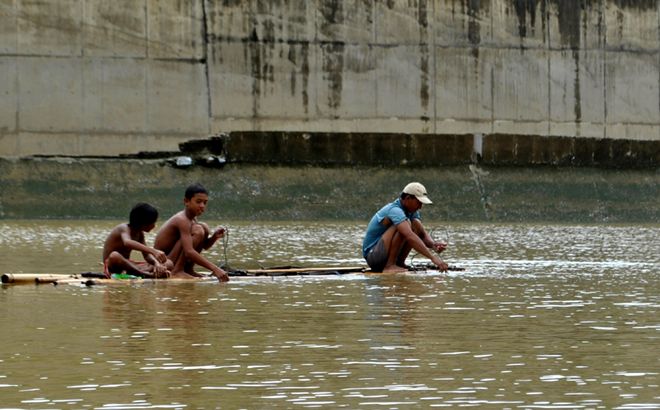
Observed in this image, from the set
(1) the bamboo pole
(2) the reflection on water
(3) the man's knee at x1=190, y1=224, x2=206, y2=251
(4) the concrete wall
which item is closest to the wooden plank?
(2) the reflection on water

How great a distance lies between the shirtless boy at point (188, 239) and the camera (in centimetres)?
1483

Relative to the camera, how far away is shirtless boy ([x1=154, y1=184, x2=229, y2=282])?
14828 millimetres

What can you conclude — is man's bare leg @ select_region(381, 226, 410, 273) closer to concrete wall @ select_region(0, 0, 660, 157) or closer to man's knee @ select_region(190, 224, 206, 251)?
man's knee @ select_region(190, 224, 206, 251)

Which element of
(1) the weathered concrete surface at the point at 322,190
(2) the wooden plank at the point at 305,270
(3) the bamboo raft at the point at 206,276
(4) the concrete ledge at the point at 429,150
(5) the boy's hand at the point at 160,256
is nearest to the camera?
(3) the bamboo raft at the point at 206,276

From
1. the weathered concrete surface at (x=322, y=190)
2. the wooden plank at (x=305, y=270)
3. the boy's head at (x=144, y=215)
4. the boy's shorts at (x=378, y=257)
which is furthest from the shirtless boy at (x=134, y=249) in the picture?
the weathered concrete surface at (x=322, y=190)

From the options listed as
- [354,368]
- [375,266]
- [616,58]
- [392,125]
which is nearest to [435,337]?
[354,368]

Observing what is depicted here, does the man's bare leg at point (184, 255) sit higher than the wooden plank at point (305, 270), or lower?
higher

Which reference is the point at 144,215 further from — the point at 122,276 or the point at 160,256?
the point at 122,276

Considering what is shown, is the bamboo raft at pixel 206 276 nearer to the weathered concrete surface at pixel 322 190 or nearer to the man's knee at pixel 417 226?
the man's knee at pixel 417 226

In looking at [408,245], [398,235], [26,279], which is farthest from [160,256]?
[408,245]

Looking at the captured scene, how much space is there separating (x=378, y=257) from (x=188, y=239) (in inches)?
85.1

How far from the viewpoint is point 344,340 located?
10.4 meters

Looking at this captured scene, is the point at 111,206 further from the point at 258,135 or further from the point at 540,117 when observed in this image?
the point at 540,117

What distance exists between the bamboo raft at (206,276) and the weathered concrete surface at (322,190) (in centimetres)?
1107
